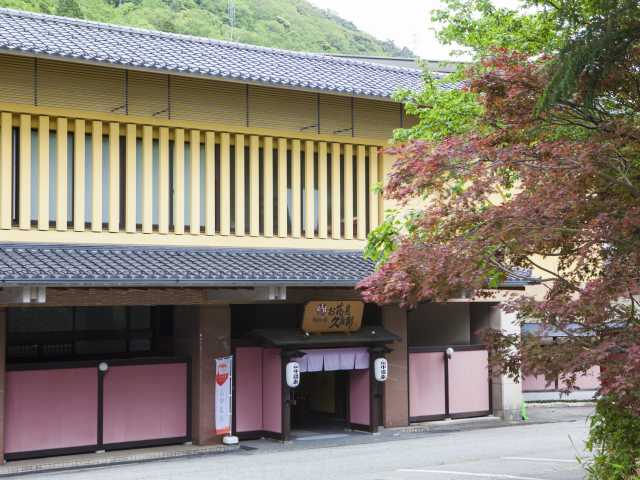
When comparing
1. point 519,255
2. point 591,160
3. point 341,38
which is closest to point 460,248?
point 519,255

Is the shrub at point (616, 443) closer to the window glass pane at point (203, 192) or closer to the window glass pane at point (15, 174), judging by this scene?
the window glass pane at point (203, 192)

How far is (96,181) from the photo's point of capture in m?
20.1

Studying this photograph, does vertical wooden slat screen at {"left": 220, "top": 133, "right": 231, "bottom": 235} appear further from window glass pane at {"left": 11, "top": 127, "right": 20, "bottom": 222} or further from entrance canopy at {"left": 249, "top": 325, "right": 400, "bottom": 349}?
window glass pane at {"left": 11, "top": 127, "right": 20, "bottom": 222}

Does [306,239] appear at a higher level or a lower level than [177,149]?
lower

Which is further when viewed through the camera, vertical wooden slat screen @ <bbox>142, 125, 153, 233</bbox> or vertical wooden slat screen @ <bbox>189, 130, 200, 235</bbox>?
vertical wooden slat screen @ <bbox>189, 130, 200, 235</bbox>

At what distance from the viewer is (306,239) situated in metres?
23.0

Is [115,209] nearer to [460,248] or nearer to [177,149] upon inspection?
[177,149]

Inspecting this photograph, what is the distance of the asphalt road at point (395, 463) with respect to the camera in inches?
648

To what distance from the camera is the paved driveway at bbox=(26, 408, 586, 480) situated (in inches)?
649

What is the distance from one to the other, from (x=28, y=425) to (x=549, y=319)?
475 inches

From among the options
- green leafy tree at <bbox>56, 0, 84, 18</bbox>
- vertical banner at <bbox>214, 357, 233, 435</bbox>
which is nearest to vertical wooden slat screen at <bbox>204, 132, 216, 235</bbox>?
vertical banner at <bbox>214, 357, 233, 435</bbox>

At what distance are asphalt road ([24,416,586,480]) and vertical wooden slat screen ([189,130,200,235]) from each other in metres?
5.31

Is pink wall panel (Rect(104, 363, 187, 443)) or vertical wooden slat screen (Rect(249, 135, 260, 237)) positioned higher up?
vertical wooden slat screen (Rect(249, 135, 260, 237))

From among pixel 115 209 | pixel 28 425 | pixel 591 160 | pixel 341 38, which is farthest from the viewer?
pixel 341 38
